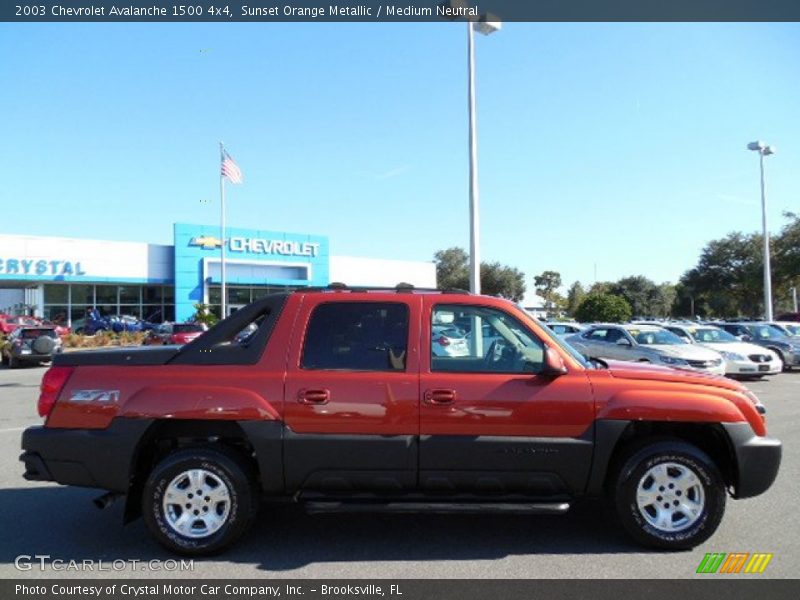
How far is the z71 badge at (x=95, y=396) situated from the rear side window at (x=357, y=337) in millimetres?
1346

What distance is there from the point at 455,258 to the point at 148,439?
287ft

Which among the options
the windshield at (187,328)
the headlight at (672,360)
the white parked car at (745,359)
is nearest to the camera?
the headlight at (672,360)

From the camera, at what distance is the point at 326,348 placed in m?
4.59

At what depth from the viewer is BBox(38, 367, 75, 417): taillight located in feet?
15.0

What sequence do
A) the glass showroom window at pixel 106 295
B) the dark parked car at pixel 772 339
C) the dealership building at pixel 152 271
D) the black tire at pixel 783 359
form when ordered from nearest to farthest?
the dark parked car at pixel 772 339, the black tire at pixel 783 359, the dealership building at pixel 152 271, the glass showroom window at pixel 106 295

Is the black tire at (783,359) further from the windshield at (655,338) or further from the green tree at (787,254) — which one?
the green tree at (787,254)

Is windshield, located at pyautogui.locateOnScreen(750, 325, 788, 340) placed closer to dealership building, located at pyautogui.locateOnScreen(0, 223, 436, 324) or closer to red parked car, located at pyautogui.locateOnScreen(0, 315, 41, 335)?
dealership building, located at pyautogui.locateOnScreen(0, 223, 436, 324)

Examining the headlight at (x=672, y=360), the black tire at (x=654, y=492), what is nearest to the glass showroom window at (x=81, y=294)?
the headlight at (x=672, y=360)

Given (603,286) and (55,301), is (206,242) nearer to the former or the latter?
(55,301)

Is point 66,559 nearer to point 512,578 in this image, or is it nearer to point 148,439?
point 148,439

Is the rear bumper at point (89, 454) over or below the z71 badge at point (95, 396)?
below

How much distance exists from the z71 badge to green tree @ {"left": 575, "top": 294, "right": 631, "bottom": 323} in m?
34.9

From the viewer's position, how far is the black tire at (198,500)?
172 inches

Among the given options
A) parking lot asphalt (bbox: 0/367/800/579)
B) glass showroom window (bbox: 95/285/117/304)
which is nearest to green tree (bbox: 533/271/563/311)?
glass showroom window (bbox: 95/285/117/304)
